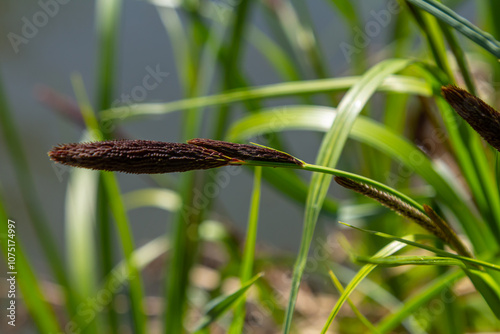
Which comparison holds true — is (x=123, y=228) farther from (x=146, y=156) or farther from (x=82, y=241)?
(x=146, y=156)

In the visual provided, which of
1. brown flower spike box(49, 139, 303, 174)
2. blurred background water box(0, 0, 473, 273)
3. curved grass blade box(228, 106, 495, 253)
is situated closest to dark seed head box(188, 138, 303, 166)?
brown flower spike box(49, 139, 303, 174)

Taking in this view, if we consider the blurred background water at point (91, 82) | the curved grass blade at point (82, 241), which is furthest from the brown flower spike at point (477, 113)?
the blurred background water at point (91, 82)

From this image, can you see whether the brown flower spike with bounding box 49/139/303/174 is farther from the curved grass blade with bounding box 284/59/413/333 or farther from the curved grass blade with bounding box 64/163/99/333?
the curved grass blade with bounding box 64/163/99/333

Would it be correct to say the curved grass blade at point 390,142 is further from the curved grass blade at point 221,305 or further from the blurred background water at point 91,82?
the blurred background water at point 91,82

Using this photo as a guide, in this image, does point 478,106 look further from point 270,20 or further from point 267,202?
point 267,202

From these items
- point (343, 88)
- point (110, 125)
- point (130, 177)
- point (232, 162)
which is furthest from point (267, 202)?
point (232, 162)

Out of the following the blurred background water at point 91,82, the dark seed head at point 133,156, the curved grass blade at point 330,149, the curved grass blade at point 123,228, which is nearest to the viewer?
the dark seed head at point 133,156
